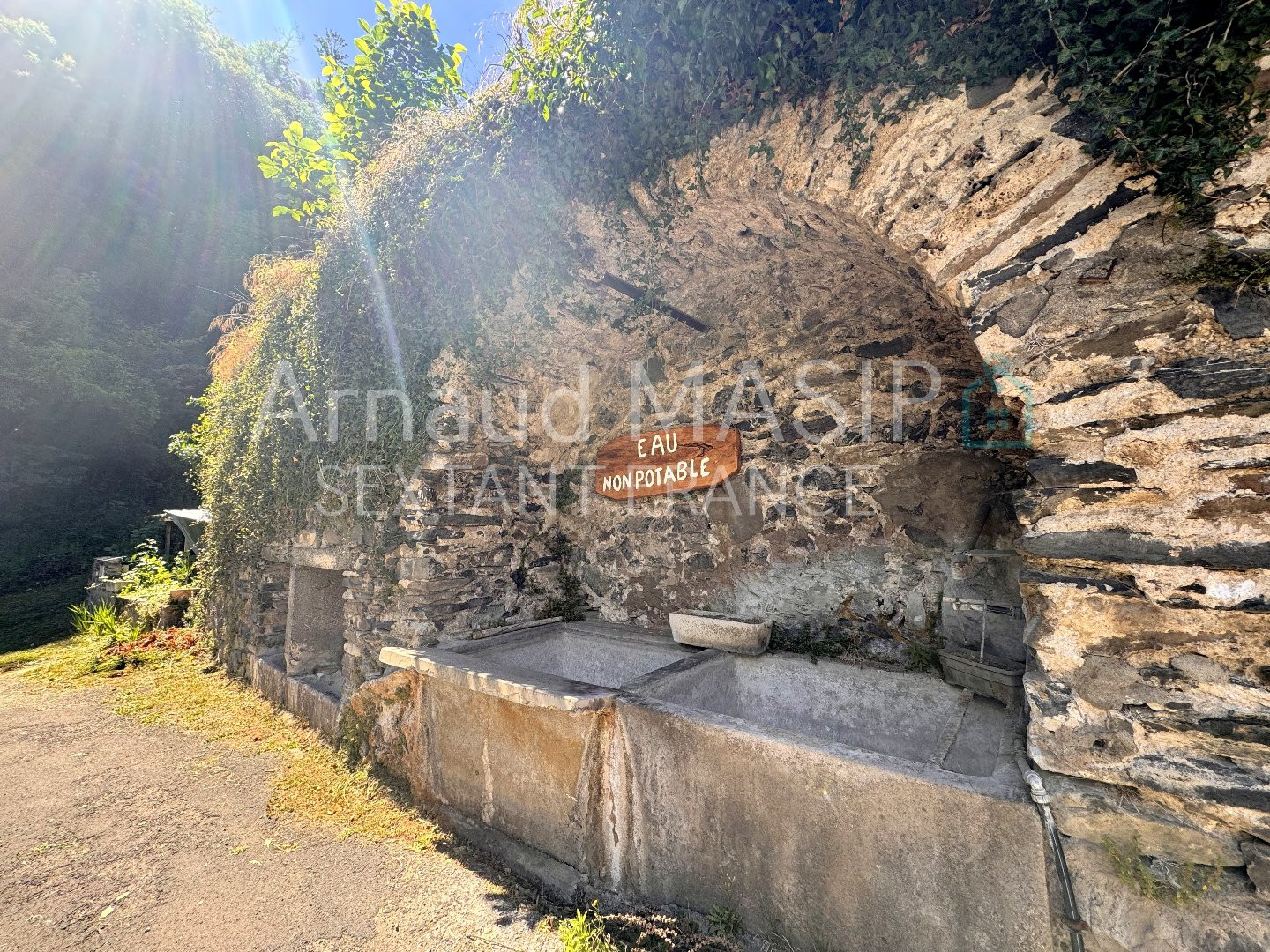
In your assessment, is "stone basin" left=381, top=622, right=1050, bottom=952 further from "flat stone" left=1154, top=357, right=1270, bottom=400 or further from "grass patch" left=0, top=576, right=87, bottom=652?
"grass patch" left=0, top=576, right=87, bottom=652

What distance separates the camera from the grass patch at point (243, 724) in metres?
2.97

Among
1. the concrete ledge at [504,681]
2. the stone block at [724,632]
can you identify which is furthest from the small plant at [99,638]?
the stone block at [724,632]

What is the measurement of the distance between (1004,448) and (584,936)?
2757 mm

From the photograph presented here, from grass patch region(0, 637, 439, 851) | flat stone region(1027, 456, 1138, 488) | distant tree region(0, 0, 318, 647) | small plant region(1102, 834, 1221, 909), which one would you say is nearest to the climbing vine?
flat stone region(1027, 456, 1138, 488)

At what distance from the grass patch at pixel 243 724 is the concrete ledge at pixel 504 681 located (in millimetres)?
784

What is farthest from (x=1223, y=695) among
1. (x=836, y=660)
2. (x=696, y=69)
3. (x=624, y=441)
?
(x=624, y=441)

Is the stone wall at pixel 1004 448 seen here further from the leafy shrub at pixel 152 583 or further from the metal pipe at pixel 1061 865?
the leafy shrub at pixel 152 583

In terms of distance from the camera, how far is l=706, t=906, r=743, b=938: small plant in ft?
6.26

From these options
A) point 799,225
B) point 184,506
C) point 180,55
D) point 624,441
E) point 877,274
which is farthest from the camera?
point 180,55

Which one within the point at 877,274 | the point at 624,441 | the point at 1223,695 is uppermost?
the point at 877,274

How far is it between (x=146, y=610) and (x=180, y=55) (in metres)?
16.6

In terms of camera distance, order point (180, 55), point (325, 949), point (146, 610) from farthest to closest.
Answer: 1. point (180, 55)
2. point (146, 610)
3. point (325, 949)

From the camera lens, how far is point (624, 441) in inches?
156

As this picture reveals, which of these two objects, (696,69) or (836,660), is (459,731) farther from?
(696,69)
